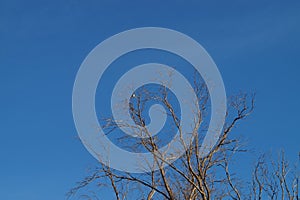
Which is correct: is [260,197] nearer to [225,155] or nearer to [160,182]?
[225,155]

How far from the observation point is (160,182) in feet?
42.8

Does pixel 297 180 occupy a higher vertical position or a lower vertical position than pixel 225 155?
lower

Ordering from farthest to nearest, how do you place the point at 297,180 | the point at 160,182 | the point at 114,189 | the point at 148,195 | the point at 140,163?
the point at 114,189
the point at 148,195
the point at 160,182
the point at 140,163
the point at 297,180

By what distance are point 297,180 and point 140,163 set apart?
10.6 ft

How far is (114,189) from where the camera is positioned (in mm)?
15414

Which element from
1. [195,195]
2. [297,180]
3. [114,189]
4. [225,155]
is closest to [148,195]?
[114,189]

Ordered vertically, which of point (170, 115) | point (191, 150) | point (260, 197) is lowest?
point (260, 197)

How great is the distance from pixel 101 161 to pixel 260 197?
410 centimetres

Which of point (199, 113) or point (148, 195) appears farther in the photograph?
point (148, 195)

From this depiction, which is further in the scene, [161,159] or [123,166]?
[123,166]

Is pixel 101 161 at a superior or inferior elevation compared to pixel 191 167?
superior

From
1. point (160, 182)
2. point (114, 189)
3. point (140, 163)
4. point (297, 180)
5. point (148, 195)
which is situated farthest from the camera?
point (114, 189)

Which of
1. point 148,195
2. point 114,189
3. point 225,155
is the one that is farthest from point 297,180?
point 114,189

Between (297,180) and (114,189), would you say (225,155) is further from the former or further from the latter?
(114,189)
